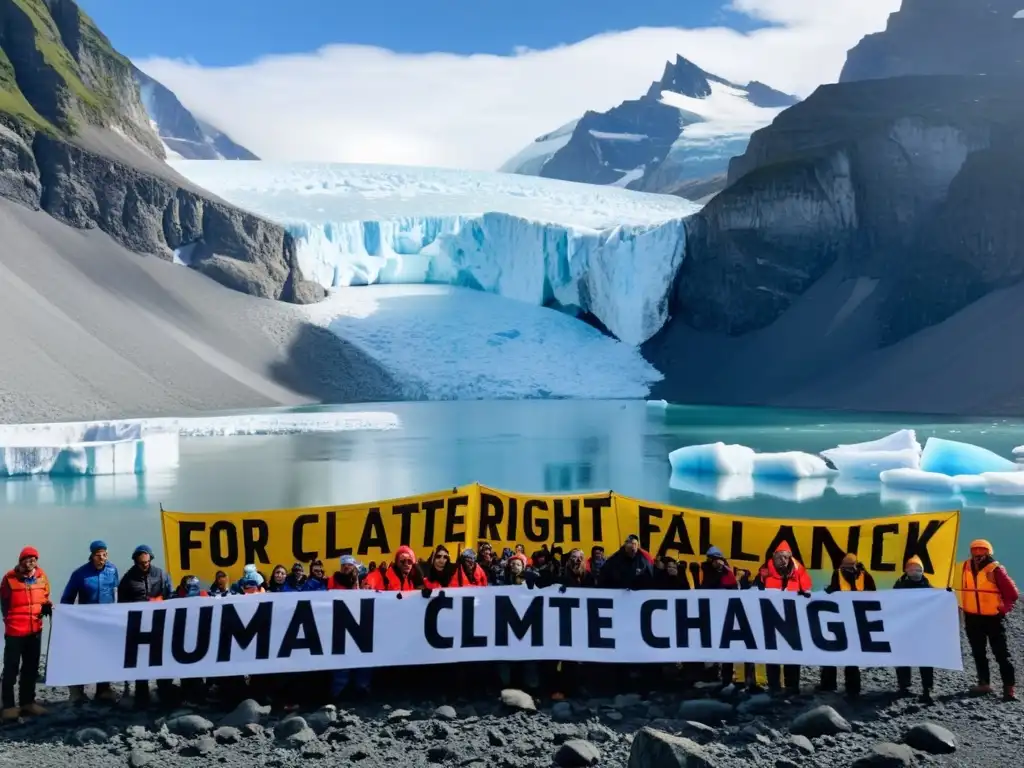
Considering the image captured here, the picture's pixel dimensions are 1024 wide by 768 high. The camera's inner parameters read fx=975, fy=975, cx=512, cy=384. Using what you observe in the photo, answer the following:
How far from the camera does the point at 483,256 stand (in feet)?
223

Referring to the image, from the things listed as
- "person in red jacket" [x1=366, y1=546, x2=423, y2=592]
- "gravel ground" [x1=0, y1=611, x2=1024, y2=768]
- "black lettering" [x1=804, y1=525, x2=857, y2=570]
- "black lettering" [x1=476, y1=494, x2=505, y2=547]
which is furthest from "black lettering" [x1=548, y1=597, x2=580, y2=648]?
"black lettering" [x1=804, y1=525, x2=857, y2=570]

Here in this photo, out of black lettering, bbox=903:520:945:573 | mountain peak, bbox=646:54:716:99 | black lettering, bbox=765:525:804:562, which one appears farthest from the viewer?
mountain peak, bbox=646:54:716:99

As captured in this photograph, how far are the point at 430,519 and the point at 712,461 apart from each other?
1503 cm

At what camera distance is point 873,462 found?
2228cm

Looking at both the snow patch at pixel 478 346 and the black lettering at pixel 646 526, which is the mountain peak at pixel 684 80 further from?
the black lettering at pixel 646 526

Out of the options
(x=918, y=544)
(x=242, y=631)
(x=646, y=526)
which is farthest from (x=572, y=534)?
(x=242, y=631)

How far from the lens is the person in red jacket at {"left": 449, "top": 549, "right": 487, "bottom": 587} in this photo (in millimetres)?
6977

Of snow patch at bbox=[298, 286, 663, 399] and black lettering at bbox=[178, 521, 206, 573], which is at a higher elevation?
snow patch at bbox=[298, 286, 663, 399]

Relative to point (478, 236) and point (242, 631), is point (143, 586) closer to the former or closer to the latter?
point (242, 631)

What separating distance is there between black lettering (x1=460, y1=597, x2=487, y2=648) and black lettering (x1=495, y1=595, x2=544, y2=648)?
117 millimetres

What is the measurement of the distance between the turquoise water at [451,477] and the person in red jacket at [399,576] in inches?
239

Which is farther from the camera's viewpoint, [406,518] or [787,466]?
[787,466]

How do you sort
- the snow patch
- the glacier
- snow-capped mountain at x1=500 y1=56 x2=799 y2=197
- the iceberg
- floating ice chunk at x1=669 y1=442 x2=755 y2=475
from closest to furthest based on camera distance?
the iceberg, floating ice chunk at x1=669 y1=442 x2=755 y2=475, the snow patch, the glacier, snow-capped mountain at x1=500 y1=56 x2=799 y2=197

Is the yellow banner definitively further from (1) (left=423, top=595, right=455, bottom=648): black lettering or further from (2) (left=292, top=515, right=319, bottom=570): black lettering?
(1) (left=423, top=595, right=455, bottom=648): black lettering
